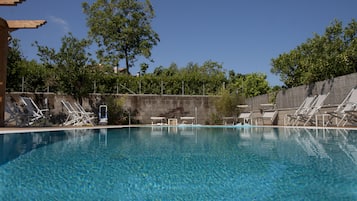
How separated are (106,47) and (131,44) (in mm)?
1940

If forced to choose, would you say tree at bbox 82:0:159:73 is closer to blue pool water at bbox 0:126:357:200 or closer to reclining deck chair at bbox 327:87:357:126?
reclining deck chair at bbox 327:87:357:126

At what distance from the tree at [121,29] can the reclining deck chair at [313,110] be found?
43.9 ft

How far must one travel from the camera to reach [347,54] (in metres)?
13.7

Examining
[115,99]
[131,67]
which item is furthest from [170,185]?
[131,67]

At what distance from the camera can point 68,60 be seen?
44.7ft

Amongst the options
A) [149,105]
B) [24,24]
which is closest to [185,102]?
[149,105]

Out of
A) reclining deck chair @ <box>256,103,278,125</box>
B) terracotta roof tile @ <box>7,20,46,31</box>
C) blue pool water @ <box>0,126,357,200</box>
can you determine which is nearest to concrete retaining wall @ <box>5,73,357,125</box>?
reclining deck chair @ <box>256,103,278,125</box>

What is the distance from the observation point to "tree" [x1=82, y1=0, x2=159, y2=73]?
71.0 ft

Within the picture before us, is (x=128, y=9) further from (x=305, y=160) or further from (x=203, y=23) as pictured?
(x=305, y=160)

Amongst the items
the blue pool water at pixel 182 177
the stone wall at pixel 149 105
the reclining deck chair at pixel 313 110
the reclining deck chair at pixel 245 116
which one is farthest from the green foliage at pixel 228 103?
the blue pool water at pixel 182 177

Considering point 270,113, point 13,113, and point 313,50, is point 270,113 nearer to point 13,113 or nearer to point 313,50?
point 313,50

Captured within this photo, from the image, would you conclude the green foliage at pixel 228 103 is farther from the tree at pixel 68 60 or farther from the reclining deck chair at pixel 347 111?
the tree at pixel 68 60

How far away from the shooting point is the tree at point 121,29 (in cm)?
2164

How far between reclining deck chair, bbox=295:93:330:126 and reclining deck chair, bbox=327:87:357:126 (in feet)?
1.85
